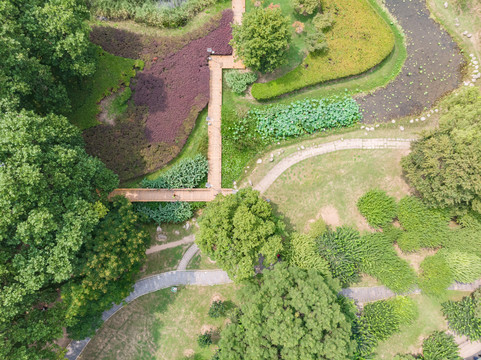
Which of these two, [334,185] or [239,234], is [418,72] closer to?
[334,185]

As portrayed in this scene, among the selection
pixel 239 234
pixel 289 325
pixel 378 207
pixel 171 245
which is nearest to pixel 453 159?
pixel 378 207

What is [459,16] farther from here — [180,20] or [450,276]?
[180,20]

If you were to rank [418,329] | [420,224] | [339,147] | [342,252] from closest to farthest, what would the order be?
[342,252] < [420,224] < [418,329] < [339,147]

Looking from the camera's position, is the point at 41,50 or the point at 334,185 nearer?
the point at 41,50

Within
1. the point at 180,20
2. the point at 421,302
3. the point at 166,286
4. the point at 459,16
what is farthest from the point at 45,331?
the point at 459,16

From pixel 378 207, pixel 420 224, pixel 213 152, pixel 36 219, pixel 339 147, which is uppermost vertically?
pixel 36 219

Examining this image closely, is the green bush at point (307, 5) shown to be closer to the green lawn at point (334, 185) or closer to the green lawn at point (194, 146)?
the green lawn at point (194, 146)
